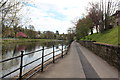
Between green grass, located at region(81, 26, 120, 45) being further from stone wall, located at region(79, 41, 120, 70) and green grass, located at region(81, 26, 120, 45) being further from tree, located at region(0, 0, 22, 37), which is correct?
tree, located at region(0, 0, 22, 37)

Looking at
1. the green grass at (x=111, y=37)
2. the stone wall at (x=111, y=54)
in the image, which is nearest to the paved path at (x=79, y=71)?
the stone wall at (x=111, y=54)

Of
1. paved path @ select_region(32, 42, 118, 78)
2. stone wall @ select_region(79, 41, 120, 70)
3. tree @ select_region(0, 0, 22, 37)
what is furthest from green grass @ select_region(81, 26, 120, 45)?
tree @ select_region(0, 0, 22, 37)

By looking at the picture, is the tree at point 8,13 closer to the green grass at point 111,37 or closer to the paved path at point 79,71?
the paved path at point 79,71

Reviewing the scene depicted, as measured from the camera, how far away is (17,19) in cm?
724

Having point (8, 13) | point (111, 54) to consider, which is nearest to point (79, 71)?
point (111, 54)

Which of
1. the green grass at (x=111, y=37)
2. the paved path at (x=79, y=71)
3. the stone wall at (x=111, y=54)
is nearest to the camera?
the paved path at (x=79, y=71)

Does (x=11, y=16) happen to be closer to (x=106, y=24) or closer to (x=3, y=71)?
(x=3, y=71)

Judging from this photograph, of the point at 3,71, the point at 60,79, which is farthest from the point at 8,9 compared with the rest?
the point at 60,79

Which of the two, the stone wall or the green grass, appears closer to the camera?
the stone wall

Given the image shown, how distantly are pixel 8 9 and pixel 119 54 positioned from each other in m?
6.91

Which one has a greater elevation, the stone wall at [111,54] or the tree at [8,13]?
the tree at [8,13]

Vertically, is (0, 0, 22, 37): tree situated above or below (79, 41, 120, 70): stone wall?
above

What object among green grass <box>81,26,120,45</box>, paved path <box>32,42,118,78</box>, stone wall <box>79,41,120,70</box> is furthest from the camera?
green grass <box>81,26,120,45</box>

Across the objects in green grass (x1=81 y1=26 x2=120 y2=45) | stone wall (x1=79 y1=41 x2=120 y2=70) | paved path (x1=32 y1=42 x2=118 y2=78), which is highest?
green grass (x1=81 y1=26 x2=120 y2=45)
